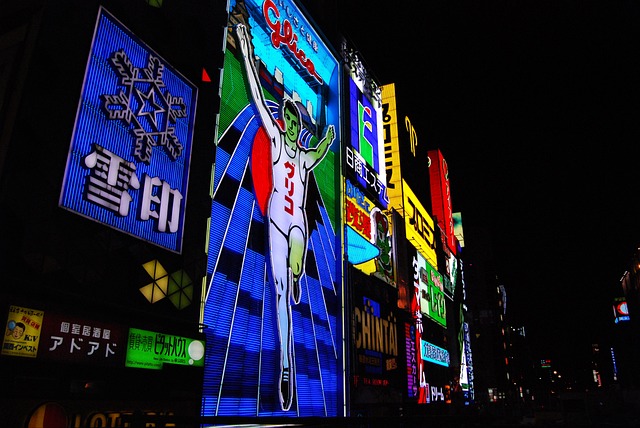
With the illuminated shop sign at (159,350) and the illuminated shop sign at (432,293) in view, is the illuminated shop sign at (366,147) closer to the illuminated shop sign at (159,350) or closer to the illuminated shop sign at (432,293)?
the illuminated shop sign at (432,293)

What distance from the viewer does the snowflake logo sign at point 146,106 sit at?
37.8 feet

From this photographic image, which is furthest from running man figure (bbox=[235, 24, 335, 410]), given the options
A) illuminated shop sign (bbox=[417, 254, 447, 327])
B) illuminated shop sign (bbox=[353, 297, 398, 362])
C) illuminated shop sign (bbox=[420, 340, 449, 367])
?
illuminated shop sign (bbox=[417, 254, 447, 327])

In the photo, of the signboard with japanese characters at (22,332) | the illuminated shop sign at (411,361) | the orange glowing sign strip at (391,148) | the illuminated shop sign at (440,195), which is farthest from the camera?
the illuminated shop sign at (440,195)

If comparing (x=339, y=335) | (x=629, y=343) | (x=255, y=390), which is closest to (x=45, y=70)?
(x=255, y=390)

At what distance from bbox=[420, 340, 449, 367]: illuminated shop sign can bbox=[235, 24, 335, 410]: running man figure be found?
15.3m

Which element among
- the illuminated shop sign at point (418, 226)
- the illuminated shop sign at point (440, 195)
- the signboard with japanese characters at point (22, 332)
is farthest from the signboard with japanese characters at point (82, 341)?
the illuminated shop sign at point (440, 195)

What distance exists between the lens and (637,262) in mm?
66312

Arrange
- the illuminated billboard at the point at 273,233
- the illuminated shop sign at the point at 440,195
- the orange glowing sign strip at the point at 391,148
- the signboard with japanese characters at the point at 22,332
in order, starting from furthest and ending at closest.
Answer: the illuminated shop sign at the point at 440,195 < the orange glowing sign strip at the point at 391,148 < the illuminated billboard at the point at 273,233 < the signboard with japanese characters at the point at 22,332

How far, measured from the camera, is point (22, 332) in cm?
842

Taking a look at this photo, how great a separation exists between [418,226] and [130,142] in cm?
2478

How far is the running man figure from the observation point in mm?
16203

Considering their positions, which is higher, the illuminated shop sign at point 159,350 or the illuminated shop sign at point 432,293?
the illuminated shop sign at point 432,293

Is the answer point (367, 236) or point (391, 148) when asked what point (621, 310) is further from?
point (367, 236)

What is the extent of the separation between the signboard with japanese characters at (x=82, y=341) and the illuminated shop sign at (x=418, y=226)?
22.6m
